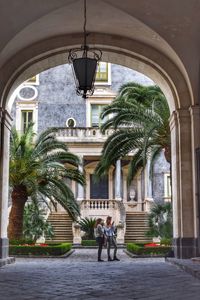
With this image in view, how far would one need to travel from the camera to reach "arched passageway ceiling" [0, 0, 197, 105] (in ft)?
39.3

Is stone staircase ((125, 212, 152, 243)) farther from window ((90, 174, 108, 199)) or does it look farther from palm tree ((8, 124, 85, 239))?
palm tree ((8, 124, 85, 239))

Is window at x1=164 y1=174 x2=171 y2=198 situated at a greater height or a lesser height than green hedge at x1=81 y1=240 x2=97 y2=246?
greater

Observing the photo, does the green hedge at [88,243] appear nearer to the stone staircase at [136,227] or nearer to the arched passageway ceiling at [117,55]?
the stone staircase at [136,227]

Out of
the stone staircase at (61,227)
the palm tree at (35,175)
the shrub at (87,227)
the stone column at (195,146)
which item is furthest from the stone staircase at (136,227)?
the stone column at (195,146)

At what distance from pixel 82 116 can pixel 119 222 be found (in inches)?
336

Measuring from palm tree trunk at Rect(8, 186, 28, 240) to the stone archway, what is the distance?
7.21m

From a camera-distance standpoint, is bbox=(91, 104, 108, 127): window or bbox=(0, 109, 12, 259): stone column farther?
bbox=(91, 104, 108, 127): window

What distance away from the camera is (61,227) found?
3112cm

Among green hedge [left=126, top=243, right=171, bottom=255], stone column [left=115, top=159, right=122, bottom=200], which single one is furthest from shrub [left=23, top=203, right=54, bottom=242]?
stone column [left=115, top=159, right=122, bottom=200]

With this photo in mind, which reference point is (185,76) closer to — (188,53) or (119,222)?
(188,53)

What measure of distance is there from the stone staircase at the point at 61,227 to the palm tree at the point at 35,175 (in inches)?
308

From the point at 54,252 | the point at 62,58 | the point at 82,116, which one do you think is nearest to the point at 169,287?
the point at 62,58

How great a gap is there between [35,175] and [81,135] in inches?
530

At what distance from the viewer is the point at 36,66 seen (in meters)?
14.5
